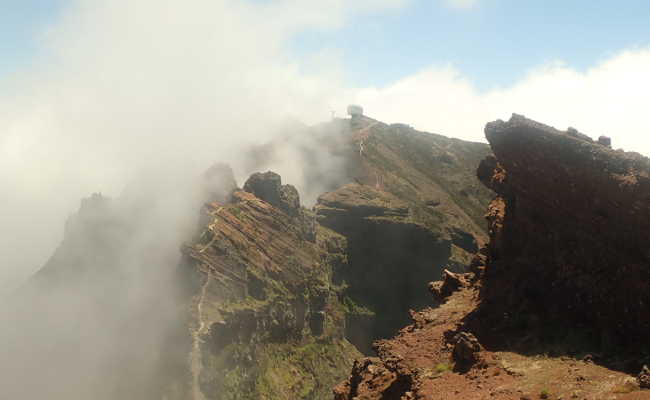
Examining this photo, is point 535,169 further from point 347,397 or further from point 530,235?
point 347,397

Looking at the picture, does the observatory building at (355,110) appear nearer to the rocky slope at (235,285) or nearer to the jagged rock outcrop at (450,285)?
the rocky slope at (235,285)

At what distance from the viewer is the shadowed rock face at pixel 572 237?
62.7ft

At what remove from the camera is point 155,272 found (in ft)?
253

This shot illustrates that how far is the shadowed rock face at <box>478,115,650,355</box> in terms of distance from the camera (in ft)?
62.7

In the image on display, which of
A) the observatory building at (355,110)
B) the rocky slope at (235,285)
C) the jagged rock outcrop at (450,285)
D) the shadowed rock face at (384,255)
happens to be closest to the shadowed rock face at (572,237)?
the jagged rock outcrop at (450,285)

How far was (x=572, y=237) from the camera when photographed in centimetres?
2302

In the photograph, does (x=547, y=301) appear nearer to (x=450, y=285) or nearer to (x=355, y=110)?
(x=450, y=285)

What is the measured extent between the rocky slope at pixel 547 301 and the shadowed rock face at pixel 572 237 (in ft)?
0.18

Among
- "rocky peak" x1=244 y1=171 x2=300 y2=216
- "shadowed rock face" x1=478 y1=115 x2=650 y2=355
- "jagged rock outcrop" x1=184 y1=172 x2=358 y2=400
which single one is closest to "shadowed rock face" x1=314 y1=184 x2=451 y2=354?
"jagged rock outcrop" x1=184 y1=172 x2=358 y2=400

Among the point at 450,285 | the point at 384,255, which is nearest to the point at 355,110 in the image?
the point at 384,255

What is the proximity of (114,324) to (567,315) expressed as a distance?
214 feet

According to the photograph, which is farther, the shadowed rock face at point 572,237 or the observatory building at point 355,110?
the observatory building at point 355,110

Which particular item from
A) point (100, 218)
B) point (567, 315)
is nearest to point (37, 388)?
point (100, 218)

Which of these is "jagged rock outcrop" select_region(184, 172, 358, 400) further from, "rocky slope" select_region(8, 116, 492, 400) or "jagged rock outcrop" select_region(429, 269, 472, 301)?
"jagged rock outcrop" select_region(429, 269, 472, 301)
